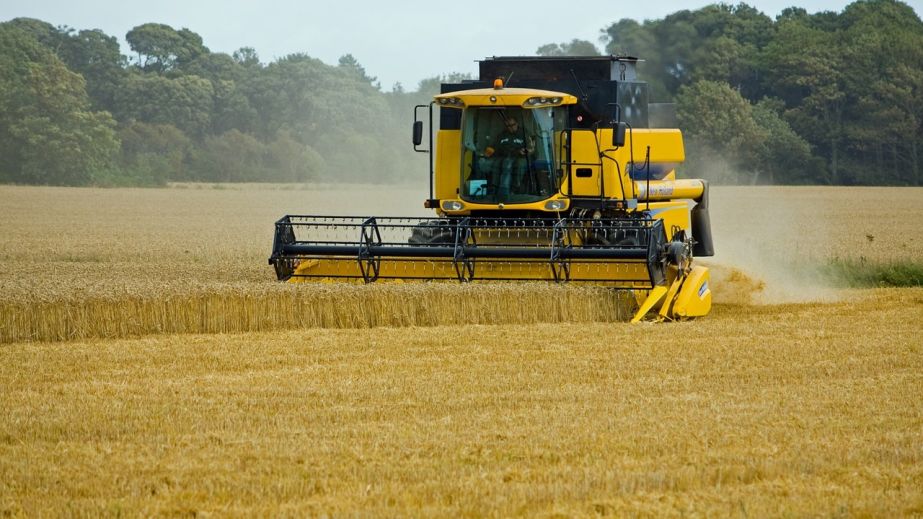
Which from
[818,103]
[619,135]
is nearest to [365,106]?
[818,103]

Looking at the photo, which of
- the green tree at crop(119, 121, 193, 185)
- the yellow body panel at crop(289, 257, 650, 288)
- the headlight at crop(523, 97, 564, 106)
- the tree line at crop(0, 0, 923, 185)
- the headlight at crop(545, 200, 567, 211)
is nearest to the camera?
the yellow body panel at crop(289, 257, 650, 288)

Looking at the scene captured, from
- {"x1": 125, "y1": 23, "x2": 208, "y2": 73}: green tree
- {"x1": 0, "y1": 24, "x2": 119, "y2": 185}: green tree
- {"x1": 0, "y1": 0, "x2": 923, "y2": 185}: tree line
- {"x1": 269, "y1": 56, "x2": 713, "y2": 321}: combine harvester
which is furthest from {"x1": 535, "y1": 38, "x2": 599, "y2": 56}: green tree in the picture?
{"x1": 125, "y1": 23, "x2": 208, "y2": 73}: green tree

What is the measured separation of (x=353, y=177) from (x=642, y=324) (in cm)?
4225

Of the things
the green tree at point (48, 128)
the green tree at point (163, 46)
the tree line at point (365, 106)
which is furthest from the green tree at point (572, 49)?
the green tree at point (163, 46)

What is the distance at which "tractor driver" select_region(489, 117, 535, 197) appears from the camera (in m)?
12.7

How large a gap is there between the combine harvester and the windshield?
0.01m

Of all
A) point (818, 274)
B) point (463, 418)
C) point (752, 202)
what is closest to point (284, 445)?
point (463, 418)

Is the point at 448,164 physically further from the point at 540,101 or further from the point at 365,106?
the point at 365,106

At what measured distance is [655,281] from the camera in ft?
37.0

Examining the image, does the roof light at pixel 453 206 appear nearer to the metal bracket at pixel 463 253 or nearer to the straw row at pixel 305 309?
the metal bracket at pixel 463 253

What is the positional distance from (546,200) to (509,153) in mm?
616

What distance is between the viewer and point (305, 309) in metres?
10.7

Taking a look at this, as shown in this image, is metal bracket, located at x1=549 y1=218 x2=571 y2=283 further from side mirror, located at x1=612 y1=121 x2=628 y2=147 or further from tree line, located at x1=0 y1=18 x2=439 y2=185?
tree line, located at x1=0 y1=18 x2=439 y2=185

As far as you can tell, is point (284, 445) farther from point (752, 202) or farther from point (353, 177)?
point (353, 177)
